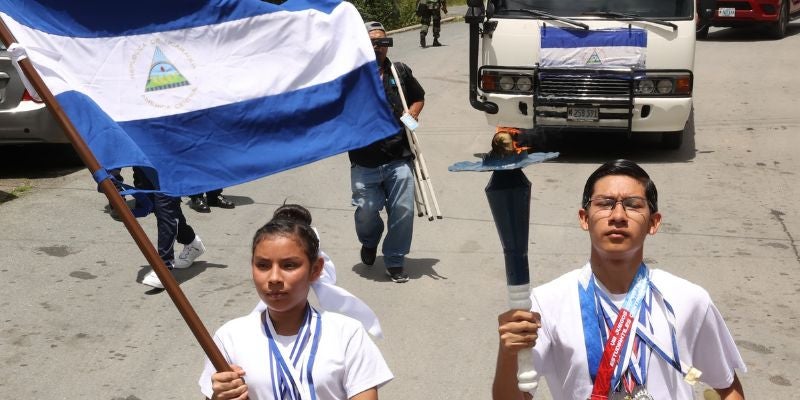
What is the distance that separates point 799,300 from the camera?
7793 millimetres

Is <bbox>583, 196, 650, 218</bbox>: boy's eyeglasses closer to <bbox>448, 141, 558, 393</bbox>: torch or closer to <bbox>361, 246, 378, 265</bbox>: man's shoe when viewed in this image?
<bbox>448, 141, 558, 393</bbox>: torch

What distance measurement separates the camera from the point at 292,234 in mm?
3566

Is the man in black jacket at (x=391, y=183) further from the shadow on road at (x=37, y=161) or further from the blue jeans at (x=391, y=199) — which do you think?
the shadow on road at (x=37, y=161)

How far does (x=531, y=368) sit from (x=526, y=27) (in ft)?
30.6

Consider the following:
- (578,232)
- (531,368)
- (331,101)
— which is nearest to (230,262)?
(578,232)

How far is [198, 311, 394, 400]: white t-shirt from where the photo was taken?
11.1 ft

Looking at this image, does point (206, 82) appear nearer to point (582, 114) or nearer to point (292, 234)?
point (292, 234)

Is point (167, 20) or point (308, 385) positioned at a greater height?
point (167, 20)

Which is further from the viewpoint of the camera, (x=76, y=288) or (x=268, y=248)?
(x=76, y=288)

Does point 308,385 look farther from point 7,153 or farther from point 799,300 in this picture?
point 7,153

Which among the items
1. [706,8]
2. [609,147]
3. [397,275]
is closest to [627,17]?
[706,8]

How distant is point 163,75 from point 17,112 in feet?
25.8

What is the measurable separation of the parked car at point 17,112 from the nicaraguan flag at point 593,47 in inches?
216

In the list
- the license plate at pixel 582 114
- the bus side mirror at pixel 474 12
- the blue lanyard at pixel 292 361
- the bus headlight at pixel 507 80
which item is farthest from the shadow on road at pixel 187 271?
the blue lanyard at pixel 292 361
